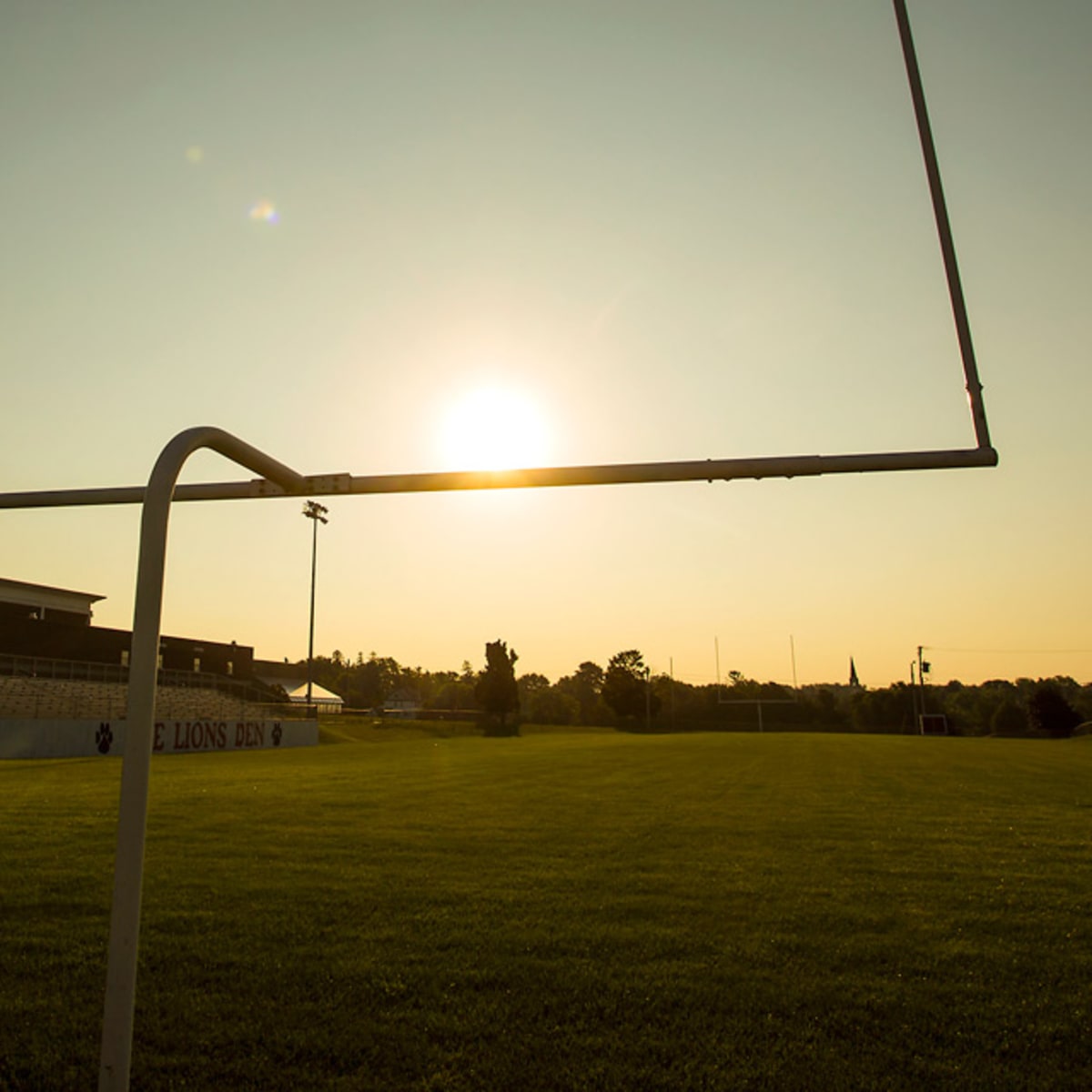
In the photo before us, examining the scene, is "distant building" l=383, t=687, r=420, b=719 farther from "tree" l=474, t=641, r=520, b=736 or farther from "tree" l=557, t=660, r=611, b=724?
"tree" l=474, t=641, r=520, b=736

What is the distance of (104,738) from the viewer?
2945cm

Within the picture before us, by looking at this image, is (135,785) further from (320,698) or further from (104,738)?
(320,698)

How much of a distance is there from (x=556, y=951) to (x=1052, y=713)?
77390mm

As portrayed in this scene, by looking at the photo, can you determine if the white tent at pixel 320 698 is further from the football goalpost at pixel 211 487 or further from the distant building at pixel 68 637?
the football goalpost at pixel 211 487

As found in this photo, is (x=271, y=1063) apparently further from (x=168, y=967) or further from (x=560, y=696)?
(x=560, y=696)

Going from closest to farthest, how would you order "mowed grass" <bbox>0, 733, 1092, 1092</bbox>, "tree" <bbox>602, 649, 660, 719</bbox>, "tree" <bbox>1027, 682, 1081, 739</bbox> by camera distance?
"mowed grass" <bbox>0, 733, 1092, 1092</bbox>, "tree" <bbox>1027, 682, 1081, 739</bbox>, "tree" <bbox>602, 649, 660, 719</bbox>

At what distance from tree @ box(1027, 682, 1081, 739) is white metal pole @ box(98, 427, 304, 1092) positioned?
7974 cm

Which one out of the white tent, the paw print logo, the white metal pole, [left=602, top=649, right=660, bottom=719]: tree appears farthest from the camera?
[left=602, top=649, right=660, bottom=719]: tree

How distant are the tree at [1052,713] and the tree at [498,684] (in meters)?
42.1

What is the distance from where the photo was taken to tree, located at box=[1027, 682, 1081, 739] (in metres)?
70.1

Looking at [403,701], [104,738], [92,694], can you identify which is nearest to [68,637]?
[92,694]

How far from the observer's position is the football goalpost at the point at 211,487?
274 cm

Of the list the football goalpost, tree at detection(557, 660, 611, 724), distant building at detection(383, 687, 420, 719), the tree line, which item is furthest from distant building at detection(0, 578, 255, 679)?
tree at detection(557, 660, 611, 724)

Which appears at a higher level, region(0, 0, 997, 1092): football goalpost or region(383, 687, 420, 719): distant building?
region(383, 687, 420, 719): distant building
